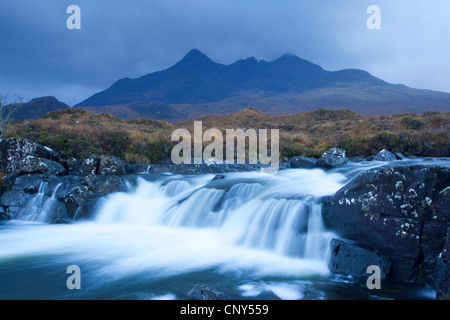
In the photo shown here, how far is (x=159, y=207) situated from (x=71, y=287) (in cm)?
540

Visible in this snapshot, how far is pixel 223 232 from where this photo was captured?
8898 mm

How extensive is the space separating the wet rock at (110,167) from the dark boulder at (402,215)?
10684mm

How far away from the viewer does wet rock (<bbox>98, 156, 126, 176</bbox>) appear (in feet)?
46.6

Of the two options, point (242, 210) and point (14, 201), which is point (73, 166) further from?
point (242, 210)

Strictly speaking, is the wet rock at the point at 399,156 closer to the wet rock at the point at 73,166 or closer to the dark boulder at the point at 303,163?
the dark boulder at the point at 303,163

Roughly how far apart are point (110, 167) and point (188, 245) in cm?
762

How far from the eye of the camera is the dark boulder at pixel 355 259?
5992 mm

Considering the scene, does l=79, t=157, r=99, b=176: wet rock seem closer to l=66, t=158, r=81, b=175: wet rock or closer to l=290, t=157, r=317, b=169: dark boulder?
l=66, t=158, r=81, b=175: wet rock

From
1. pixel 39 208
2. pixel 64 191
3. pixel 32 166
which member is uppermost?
pixel 32 166

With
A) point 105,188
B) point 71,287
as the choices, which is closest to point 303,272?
point 71,287

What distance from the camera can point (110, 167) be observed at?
14.4 metres

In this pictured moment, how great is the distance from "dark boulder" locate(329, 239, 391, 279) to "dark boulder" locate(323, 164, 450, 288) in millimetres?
214

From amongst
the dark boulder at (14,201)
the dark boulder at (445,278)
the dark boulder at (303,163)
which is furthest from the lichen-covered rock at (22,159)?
the dark boulder at (445,278)

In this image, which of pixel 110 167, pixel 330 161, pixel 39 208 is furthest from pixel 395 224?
pixel 110 167
